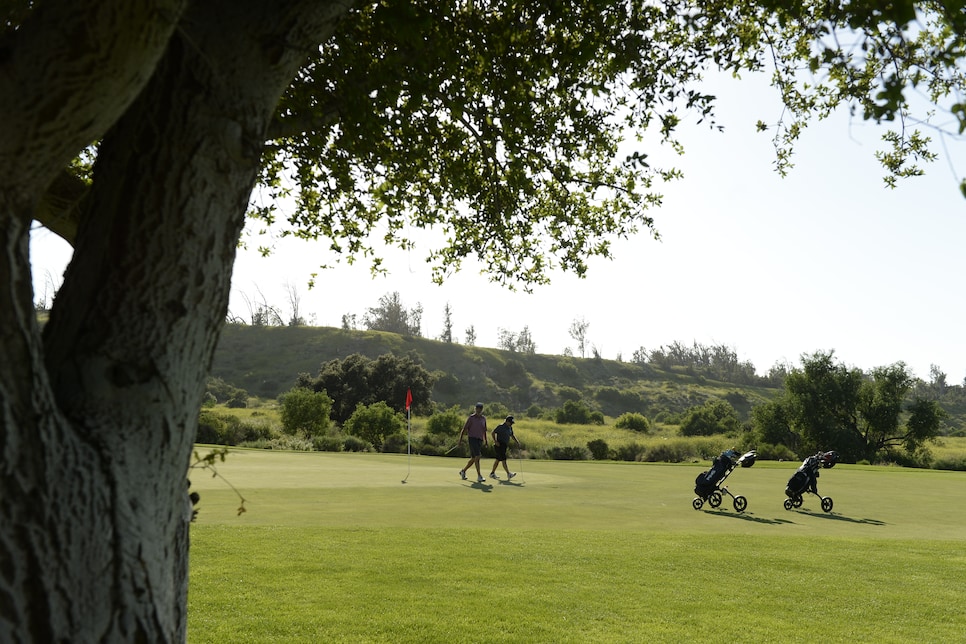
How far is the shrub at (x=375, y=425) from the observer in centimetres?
3638

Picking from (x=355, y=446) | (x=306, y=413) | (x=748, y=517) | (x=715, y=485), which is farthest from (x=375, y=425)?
(x=748, y=517)

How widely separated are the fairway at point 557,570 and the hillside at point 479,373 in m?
78.5

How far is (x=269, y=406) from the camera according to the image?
75.2m

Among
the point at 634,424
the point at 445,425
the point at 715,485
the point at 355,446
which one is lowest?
the point at 355,446

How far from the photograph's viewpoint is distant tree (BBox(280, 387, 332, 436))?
1495 inches

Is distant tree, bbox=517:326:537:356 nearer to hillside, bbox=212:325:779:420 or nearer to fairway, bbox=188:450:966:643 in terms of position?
hillside, bbox=212:325:779:420

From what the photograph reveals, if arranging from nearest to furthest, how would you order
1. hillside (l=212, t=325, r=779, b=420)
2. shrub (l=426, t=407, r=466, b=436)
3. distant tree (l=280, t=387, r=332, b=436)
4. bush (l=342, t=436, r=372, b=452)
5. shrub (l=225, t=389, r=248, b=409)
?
bush (l=342, t=436, r=372, b=452) → distant tree (l=280, t=387, r=332, b=436) → shrub (l=426, t=407, r=466, b=436) → shrub (l=225, t=389, r=248, b=409) → hillside (l=212, t=325, r=779, b=420)

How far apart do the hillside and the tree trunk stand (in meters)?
87.8

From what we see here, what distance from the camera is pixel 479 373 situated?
360 ft

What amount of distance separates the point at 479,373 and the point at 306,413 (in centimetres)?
7235

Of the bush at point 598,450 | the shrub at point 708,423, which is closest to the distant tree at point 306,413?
the bush at point 598,450

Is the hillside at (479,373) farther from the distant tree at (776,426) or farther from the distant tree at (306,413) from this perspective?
the distant tree at (306,413)

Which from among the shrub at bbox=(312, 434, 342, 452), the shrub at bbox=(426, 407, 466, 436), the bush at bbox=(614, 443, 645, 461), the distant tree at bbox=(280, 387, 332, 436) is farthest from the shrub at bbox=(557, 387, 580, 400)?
the shrub at bbox=(312, 434, 342, 452)

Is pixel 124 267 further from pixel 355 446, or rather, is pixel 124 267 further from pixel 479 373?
pixel 479 373
